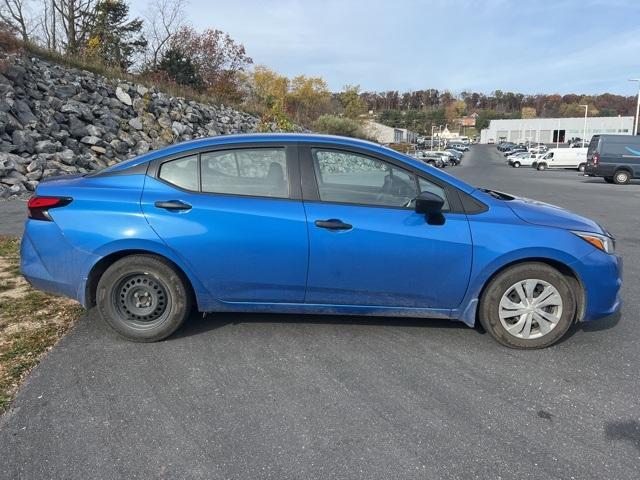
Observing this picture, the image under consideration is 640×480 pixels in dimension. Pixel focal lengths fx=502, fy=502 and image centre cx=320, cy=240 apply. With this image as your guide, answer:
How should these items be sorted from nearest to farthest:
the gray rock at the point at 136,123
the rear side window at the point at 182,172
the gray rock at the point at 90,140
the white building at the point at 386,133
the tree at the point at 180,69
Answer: the rear side window at the point at 182,172 → the gray rock at the point at 90,140 → the gray rock at the point at 136,123 → the tree at the point at 180,69 → the white building at the point at 386,133

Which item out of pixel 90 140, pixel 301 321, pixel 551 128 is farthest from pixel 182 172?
pixel 551 128

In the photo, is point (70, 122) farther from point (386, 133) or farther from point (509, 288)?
point (386, 133)

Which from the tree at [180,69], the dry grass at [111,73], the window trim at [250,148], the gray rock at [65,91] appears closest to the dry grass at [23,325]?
the window trim at [250,148]

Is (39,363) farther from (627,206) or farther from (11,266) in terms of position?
(627,206)

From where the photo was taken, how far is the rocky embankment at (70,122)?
1382 centimetres

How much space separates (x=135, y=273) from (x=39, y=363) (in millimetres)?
891

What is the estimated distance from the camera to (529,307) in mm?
3787

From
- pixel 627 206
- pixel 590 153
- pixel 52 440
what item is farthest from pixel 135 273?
pixel 590 153

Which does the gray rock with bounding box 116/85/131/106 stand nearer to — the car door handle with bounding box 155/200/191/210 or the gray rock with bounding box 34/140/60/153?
the gray rock with bounding box 34/140/60/153

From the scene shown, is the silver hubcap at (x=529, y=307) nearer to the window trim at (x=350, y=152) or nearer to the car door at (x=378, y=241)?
the car door at (x=378, y=241)

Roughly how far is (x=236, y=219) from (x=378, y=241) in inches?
41.5

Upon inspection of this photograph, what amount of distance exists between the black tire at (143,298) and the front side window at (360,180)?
1334 mm

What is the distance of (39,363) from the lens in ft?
11.7

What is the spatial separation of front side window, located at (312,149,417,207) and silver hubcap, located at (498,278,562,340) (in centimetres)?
106
